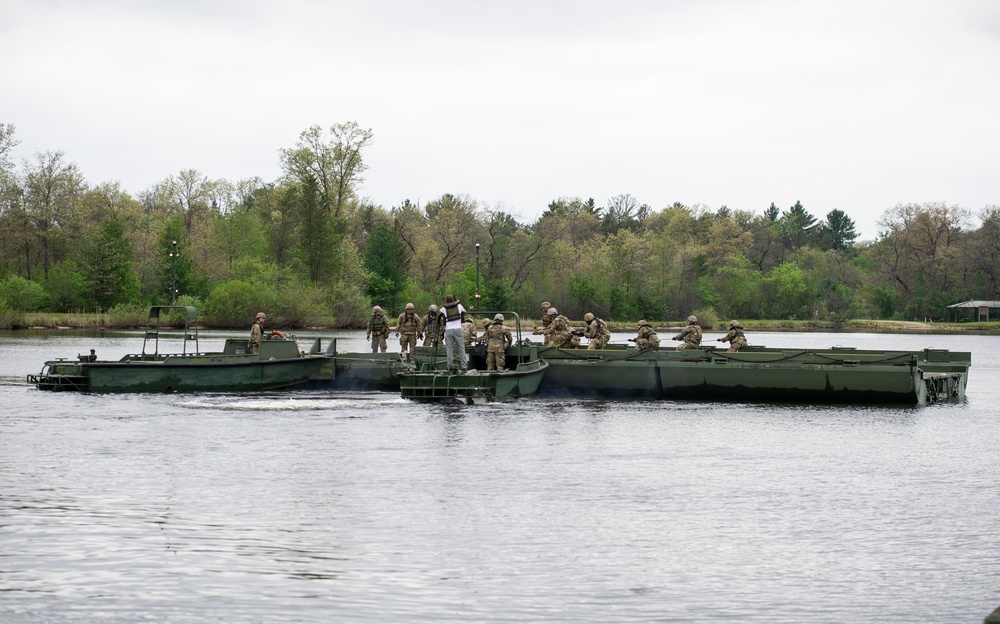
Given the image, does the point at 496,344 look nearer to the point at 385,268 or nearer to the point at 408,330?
the point at 408,330

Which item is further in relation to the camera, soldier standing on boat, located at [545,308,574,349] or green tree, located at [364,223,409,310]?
green tree, located at [364,223,409,310]

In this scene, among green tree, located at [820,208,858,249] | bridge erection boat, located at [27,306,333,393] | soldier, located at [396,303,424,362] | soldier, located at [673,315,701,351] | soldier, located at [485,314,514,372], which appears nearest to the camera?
bridge erection boat, located at [27,306,333,393]

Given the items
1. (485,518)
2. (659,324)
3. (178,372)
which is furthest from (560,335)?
(659,324)

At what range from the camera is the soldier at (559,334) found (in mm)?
33562

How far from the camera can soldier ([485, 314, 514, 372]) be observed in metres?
30.8

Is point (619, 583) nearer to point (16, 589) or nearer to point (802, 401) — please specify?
point (16, 589)

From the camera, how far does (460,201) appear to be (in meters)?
112

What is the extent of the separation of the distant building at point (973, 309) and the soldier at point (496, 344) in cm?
9321

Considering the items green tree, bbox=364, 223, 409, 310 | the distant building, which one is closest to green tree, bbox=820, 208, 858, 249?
the distant building

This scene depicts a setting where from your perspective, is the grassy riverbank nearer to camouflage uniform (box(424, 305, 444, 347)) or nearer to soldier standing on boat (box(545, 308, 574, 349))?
soldier standing on boat (box(545, 308, 574, 349))

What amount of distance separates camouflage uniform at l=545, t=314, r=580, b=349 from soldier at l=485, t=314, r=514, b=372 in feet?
8.89

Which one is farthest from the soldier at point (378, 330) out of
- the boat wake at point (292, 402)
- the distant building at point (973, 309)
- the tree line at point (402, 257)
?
the distant building at point (973, 309)

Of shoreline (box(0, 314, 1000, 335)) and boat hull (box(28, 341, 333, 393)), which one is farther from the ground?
shoreline (box(0, 314, 1000, 335))

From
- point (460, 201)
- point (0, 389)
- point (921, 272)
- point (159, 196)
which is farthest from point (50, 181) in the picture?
point (921, 272)
